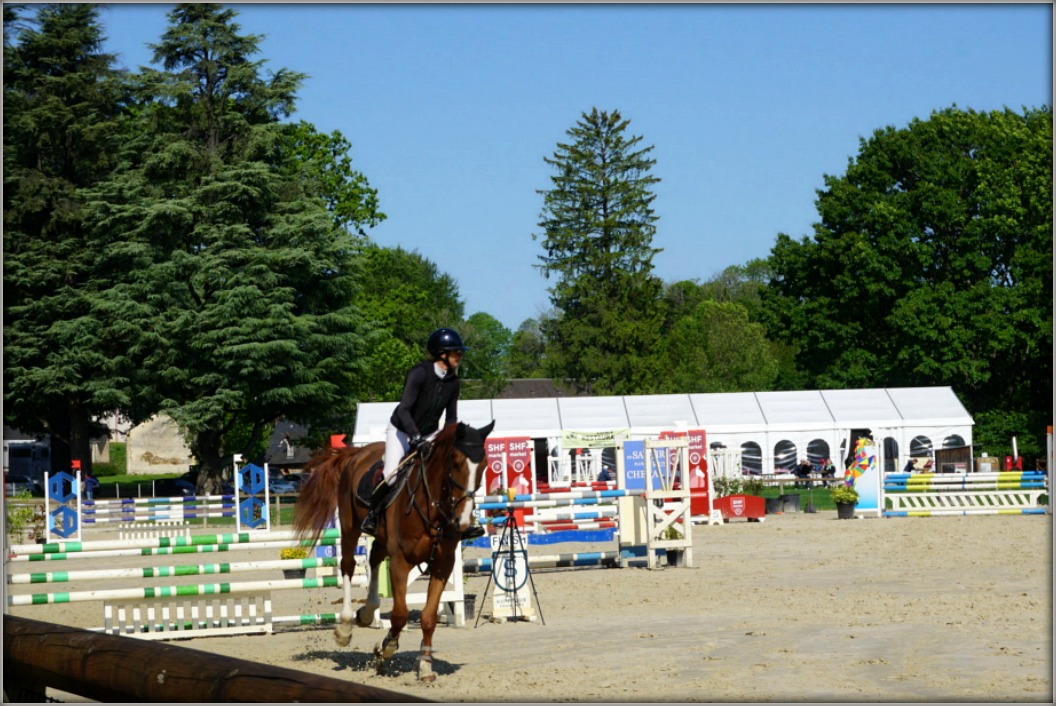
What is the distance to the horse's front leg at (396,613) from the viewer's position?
847 cm

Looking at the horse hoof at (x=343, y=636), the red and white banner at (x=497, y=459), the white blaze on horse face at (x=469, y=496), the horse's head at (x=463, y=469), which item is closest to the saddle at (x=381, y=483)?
the horse's head at (x=463, y=469)

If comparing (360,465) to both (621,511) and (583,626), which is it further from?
(621,511)

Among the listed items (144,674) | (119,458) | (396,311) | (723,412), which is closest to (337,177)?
(396,311)

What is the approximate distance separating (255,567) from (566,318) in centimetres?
5274

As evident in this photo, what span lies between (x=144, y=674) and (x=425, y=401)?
167 inches

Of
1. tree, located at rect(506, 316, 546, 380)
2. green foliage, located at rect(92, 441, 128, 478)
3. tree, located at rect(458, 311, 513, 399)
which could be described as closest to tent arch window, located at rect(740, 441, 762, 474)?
tree, located at rect(458, 311, 513, 399)

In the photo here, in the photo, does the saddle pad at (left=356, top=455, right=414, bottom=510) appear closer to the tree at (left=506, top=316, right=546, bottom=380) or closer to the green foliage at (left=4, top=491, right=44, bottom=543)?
the green foliage at (left=4, top=491, right=44, bottom=543)

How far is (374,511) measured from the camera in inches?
353

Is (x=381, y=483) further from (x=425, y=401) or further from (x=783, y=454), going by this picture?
(x=783, y=454)

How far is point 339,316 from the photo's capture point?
42844mm

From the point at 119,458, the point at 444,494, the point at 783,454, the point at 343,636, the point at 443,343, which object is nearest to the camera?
the point at 444,494

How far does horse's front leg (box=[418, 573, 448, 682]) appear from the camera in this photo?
8164 millimetres

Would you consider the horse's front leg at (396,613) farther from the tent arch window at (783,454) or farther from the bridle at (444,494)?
the tent arch window at (783,454)

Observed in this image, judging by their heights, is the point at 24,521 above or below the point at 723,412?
below
